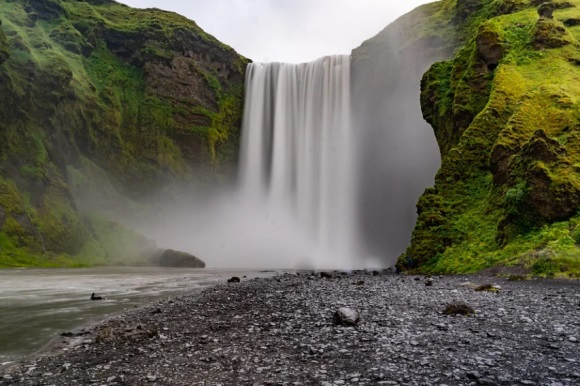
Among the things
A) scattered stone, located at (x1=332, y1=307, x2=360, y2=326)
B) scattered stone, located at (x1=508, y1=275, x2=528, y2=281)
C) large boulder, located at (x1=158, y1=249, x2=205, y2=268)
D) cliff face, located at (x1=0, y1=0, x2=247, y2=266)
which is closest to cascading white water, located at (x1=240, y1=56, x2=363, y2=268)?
cliff face, located at (x1=0, y1=0, x2=247, y2=266)

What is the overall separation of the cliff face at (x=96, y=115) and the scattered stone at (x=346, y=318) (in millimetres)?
44240

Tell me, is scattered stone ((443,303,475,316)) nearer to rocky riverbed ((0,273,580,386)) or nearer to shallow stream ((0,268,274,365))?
rocky riverbed ((0,273,580,386))

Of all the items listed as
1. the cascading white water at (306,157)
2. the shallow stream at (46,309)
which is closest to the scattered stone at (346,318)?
the shallow stream at (46,309)

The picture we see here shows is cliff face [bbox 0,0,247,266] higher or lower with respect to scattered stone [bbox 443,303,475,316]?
higher

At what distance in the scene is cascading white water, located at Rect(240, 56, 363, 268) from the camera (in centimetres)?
7269

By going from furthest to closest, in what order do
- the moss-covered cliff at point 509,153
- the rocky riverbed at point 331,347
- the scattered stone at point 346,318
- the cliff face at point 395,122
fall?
the cliff face at point 395,122, the moss-covered cliff at point 509,153, the scattered stone at point 346,318, the rocky riverbed at point 331,347

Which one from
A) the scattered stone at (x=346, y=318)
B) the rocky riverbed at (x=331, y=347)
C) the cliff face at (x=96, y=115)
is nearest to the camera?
the rocky riverbed at (x=331, y=347)

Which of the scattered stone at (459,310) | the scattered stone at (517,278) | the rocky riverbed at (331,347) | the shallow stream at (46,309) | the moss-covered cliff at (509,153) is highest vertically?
the moss-covered cliff at (509,153)

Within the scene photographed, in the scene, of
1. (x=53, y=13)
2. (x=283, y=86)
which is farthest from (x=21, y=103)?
(x=283, y=86)

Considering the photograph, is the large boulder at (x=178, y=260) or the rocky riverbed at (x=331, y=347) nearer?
the rocky riverbed at (x=331, y=347)

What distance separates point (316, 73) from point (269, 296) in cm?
7019

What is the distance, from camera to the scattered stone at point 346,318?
1039cm

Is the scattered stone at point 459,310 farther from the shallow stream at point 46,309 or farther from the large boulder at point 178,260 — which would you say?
the large boulder at point 178,260

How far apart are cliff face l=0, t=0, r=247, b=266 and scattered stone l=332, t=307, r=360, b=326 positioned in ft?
145
